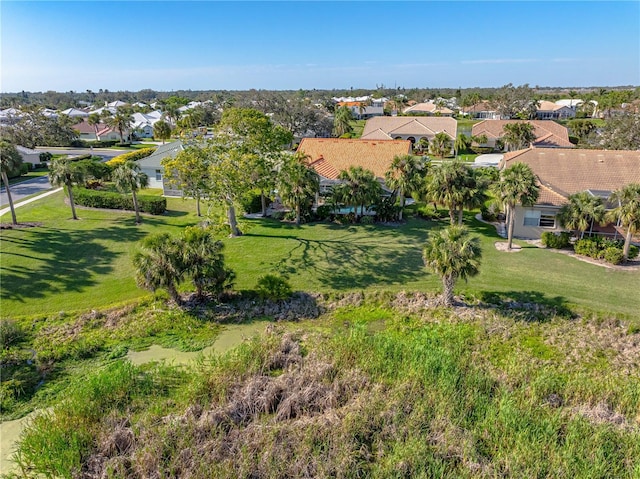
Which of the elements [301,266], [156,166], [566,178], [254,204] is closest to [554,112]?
[566,178]

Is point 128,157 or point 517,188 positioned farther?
point 128,157

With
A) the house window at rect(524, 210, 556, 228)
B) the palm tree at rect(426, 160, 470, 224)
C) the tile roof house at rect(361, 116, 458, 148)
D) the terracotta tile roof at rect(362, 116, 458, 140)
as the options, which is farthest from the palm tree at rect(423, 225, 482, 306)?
the terracotta tile roof at rect(362, 116, 458, 140)

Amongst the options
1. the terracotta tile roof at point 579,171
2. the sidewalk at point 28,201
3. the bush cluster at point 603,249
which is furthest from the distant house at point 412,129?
the sidewalk at point 28,201

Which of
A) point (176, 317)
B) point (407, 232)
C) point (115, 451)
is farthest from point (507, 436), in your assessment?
point (407, 232)

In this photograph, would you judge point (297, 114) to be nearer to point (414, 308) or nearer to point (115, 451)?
point (414, 308)

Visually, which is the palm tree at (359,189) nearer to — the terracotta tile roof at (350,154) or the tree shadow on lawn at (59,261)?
the terracotta tile roof at (350,154)

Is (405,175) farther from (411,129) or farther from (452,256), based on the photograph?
(411,129)

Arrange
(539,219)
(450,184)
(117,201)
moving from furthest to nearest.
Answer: (117,201), (539,219), (450,184)

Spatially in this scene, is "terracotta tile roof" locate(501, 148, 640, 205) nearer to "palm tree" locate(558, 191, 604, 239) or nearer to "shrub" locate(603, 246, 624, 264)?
"palm tree" locate(558, 191, 604, 239)
